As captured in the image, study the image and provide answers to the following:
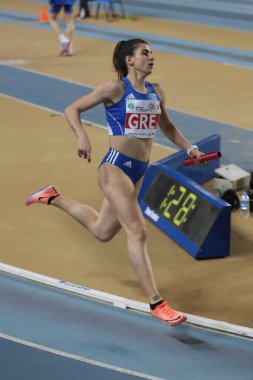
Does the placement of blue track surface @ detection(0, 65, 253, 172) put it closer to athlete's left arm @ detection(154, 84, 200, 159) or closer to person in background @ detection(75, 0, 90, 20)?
athlete's left arm @ detection(154, 84, 200, 159)

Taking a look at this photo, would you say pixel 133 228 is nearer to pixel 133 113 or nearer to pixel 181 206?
pixel 133 113

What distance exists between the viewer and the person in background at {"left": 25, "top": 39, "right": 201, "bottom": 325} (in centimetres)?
675

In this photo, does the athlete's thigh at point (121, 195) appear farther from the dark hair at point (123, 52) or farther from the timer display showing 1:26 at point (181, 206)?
the timer display showing 1:26 at point (181, 206)

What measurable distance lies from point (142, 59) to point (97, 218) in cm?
145

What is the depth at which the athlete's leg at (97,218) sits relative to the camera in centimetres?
719

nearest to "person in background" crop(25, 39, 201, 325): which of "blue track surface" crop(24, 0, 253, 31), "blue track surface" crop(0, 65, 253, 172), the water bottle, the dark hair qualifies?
the dark hair

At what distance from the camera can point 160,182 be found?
29.0 ft

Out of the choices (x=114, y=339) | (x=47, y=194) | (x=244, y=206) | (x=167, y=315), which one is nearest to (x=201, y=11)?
(x=244, y=206)

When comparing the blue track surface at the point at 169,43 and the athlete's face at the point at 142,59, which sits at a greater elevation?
the athlete's face at the point at 142,59

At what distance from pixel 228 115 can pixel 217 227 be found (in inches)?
194

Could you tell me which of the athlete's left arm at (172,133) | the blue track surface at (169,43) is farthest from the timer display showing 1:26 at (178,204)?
the blue track surface at (169,43)

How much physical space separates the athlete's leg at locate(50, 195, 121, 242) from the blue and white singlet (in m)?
0.65

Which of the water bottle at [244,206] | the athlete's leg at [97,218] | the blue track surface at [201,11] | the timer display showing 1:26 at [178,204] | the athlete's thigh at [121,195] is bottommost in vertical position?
the blue track surface at [201,11]

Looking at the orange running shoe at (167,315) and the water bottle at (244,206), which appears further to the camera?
the water bottle at (244,206)
